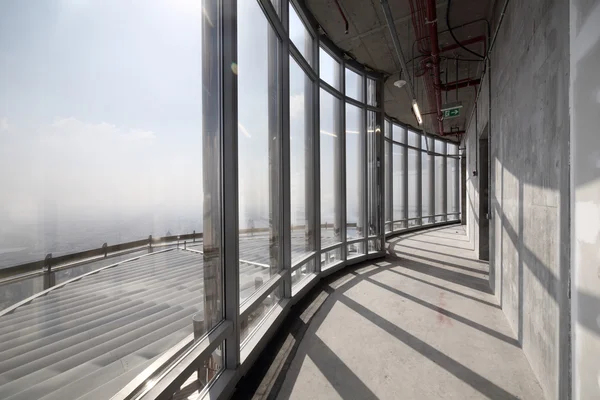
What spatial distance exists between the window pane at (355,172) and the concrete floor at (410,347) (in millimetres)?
1438

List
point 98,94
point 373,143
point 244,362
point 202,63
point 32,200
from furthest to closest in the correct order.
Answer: point 373,143 → point 244,362 → point 202,63 → point 98,94 → point 32,200

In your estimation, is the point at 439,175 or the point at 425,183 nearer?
the point at 425,183

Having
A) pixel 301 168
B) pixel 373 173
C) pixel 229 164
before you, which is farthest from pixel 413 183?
pixel 229 164

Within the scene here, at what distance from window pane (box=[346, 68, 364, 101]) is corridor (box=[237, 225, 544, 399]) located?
375cm

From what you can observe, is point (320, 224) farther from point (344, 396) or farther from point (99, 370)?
point (99, 370)

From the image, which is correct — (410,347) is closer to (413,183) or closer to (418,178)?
(413,183)

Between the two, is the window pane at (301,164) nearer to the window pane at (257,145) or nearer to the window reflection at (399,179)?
the window pane at (257,145)

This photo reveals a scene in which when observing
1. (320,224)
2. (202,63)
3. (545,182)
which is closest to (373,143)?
(320,224)

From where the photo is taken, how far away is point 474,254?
5652mm

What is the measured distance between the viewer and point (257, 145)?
2.53 metres

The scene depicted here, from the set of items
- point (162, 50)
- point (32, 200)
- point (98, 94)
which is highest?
point (162, 50)

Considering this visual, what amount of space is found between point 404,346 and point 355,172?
352 cm

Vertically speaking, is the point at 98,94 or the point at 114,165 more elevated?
the point at 98,94

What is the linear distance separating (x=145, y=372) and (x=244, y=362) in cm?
87
